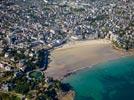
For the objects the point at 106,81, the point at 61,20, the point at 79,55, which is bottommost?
the point at 106,81

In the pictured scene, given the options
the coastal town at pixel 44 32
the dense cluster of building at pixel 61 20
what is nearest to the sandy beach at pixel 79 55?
the coastal town at pixel 44 32

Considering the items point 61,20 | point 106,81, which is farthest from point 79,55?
point 61,20

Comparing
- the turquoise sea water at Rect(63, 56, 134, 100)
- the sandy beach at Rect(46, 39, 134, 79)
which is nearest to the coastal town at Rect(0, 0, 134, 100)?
the sandy beach at Rect(46, 39, 134, 79)

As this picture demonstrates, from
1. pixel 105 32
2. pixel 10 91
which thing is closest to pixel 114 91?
pixel 10 91

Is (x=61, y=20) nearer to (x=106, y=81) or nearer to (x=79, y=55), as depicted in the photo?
(x=79, y=55)

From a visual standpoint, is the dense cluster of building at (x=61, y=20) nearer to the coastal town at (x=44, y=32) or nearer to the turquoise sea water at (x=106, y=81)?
the coastal town at (x=44, y=32)

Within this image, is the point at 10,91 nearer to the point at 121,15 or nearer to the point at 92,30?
the point at 92,30
